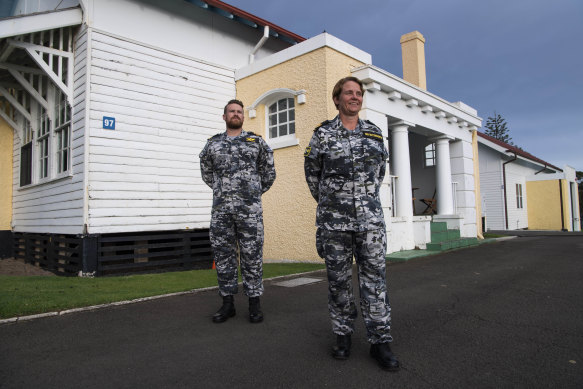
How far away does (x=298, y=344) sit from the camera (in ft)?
9.71

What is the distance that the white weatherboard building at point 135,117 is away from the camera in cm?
723

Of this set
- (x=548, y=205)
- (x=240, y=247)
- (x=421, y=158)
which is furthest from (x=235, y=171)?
(x=548, y=205)

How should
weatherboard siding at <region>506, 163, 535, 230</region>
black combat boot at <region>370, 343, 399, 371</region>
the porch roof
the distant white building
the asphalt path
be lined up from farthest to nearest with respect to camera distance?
weatherboard siding at <region>506, 163, 535, 230</region>, the distant white building, the porch roof, black combat boot at <region>370, 343, 399, 371</region>, the asphalt path

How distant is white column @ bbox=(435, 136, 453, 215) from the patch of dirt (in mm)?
10135

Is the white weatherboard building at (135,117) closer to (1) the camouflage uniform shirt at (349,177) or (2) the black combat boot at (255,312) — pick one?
(2) the black combat boot at (255,312)

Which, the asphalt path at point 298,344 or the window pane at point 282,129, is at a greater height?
the window pane at point 282,129

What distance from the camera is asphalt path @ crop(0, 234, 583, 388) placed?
92.2 inches

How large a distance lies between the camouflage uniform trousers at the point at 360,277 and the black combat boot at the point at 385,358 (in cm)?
7

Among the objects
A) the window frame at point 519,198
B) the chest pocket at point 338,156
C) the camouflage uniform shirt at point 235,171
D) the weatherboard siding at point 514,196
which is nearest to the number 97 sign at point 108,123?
the camouflage uniform shirt at point 235,171

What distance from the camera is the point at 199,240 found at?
28.2 feet

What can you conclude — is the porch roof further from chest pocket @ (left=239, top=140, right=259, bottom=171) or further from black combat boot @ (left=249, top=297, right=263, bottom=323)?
black combat boot @ (left=249, top=297, right=263, bottom=323)

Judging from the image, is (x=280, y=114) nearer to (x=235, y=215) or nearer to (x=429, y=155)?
(x=235, y=215)

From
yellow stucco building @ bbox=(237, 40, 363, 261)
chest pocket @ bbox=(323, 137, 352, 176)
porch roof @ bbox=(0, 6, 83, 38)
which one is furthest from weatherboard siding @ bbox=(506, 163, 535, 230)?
chest pocket @ bbox=(323, 137, 352, 176)

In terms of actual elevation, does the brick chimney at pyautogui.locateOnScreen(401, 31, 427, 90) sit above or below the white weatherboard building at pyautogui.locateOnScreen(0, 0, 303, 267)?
above
